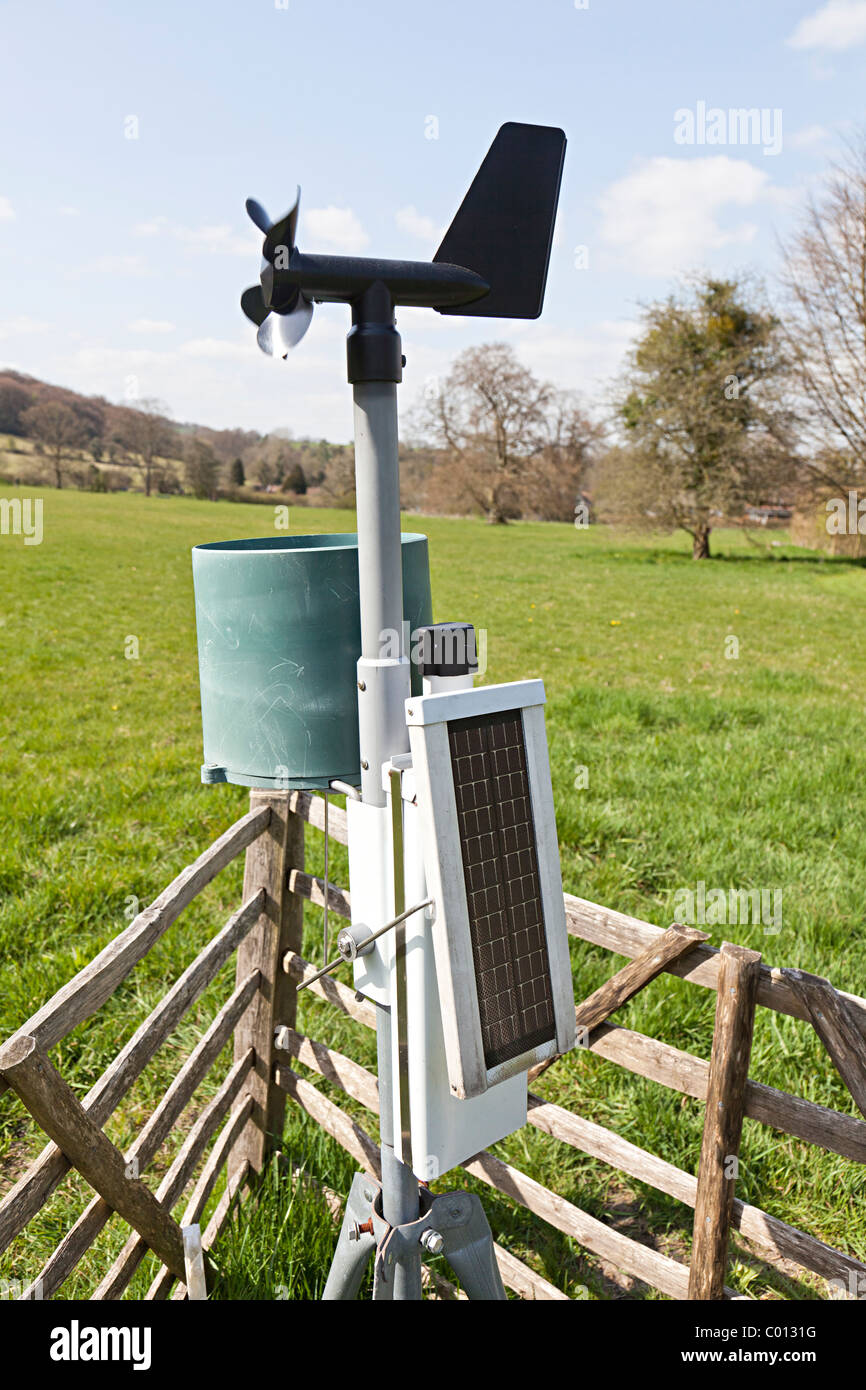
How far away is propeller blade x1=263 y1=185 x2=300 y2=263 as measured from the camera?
149 centimetres

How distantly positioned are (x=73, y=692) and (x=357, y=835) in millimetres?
8613

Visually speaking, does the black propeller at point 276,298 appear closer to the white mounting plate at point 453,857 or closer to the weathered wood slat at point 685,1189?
the white mounting plate at point 453,857

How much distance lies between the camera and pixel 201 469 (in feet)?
173

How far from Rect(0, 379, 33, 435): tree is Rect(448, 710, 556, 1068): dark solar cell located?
64.6 meters

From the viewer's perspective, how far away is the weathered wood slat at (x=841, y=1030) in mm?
1896

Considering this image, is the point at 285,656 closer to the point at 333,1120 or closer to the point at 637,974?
the point at 637,974

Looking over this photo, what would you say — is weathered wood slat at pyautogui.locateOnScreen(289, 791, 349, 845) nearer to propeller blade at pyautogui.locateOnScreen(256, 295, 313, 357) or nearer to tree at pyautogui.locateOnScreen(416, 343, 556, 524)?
propeller blade at pyautogui.locateOnScreen(256, 295, 313, 357)

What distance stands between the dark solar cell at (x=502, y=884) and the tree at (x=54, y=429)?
56450 millimetres

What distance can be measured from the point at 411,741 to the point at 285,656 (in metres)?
0.44

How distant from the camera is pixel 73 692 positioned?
9547mm

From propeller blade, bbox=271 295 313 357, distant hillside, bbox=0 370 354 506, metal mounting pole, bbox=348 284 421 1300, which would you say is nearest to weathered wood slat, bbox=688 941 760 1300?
metal mounting pole, bbox=348 284 421 1300

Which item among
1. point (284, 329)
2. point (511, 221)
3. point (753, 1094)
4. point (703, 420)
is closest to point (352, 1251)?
point (753, 1094)

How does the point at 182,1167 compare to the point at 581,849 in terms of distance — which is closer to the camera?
the point at 182,1167
